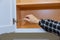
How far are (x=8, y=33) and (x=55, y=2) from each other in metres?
0.71

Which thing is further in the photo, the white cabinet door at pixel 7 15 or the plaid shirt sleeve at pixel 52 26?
the white cabinet door at pixel 7 15

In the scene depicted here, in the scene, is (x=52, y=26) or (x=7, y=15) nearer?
(x=52, y=26)

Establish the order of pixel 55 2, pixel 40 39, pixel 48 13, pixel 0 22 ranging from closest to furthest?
1. pixel 40 39
2. pixel 0 22
3. pixel 55 2
4. pixel 48 13

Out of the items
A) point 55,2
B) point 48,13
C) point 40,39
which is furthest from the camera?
point 48,13

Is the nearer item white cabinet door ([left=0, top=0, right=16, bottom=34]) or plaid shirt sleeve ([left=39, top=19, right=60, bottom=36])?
plaid shirt sleeve ([left=39, top=19, right=60, bottom=36])

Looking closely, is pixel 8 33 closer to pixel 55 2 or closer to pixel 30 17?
pixel 30 17

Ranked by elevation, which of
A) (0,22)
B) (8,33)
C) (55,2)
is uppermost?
(55,2)

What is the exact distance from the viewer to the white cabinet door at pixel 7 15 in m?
1.40

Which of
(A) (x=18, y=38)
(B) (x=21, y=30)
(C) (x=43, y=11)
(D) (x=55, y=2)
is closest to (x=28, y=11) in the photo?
(C) (x=43, y=11)

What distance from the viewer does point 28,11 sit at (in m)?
2.06

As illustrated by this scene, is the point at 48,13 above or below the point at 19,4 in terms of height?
below

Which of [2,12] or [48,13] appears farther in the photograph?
[48,13]

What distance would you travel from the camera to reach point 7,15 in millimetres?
1424

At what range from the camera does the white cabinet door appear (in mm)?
1402
